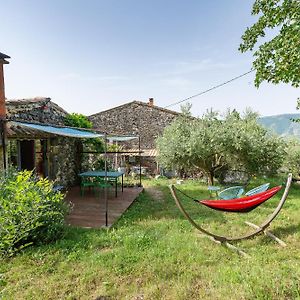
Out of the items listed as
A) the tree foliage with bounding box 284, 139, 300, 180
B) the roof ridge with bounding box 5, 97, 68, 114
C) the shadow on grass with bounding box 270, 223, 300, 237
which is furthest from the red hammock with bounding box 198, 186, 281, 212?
the tree foliage with bounding box 284, 139, 300, 180

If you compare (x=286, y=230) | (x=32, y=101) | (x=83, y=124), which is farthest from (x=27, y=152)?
(x=286, y=230)

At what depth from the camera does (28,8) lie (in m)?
8.74

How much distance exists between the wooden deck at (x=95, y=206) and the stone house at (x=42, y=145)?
128 cm

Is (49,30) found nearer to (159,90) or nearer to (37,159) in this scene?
(37,159)

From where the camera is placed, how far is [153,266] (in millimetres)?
4520

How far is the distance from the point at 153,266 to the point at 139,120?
17600mm

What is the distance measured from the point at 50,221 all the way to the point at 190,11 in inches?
516

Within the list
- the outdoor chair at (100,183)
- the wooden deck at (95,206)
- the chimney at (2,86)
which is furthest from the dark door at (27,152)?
the chimney at (2,86)

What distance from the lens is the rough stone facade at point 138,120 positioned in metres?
20.9

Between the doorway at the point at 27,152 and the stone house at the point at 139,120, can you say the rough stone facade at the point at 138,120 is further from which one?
the doorway at the point at 27,152

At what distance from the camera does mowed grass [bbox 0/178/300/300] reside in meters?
3.77

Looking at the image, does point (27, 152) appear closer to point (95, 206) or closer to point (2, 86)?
point (95, 206)

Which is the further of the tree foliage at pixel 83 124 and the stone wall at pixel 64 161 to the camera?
the tree foliage at pixel 83 124

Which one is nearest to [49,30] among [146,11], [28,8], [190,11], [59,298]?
[28,8]
